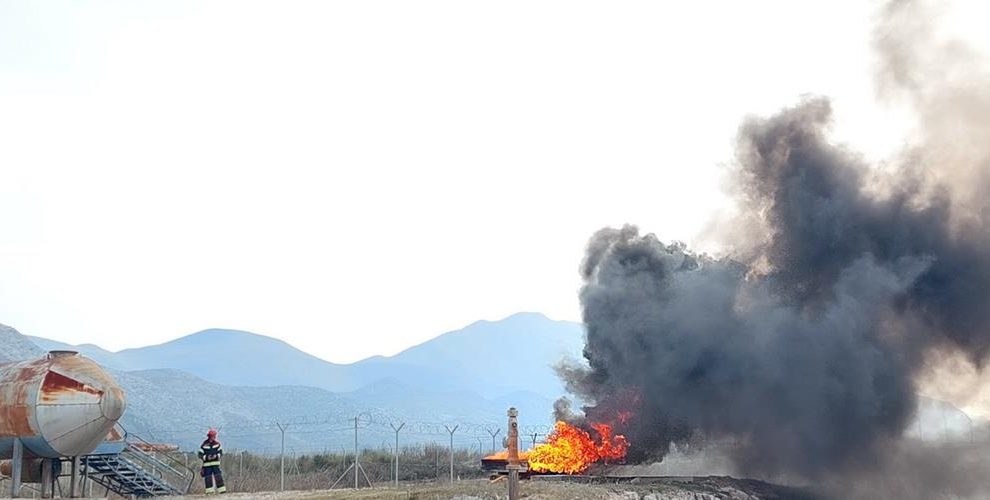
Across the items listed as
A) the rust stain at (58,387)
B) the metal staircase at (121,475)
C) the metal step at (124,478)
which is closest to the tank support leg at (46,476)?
the metal staircase at (121,475)

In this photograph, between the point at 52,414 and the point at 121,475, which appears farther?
the point at 121,475

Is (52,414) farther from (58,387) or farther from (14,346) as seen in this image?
(14,346)

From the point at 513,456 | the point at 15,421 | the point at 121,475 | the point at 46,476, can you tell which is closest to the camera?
the point at 513,456

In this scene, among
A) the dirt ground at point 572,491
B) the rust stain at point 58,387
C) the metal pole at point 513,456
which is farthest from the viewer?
the rust stain at point 58,387

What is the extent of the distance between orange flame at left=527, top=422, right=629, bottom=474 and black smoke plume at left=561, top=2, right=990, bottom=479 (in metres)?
0.91

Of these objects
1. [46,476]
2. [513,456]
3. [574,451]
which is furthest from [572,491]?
[46,476]

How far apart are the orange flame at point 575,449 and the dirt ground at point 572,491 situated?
204 inches

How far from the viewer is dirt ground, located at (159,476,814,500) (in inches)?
1284

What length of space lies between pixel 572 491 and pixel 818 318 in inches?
780

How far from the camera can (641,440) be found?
4722 centimetres

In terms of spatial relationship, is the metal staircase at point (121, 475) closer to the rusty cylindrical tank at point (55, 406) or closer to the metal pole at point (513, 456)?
the rusty cylindrical tank at point (55, 406)

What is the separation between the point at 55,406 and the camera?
115 ft

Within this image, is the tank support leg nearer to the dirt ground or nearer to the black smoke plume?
the dirt ground

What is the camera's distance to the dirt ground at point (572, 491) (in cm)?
3262
